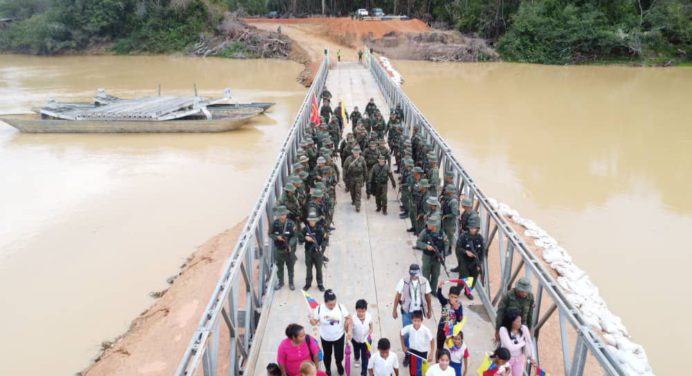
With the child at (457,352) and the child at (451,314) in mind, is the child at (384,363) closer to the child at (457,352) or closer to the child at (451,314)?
the child at (457,352)

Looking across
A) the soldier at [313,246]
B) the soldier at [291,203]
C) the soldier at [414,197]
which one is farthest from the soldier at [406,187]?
the soldier at [313,246]

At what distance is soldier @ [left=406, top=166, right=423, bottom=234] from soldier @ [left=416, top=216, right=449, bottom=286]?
1.65 meters

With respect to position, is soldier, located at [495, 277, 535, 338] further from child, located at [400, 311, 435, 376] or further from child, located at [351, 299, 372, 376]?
child, located at [351, 299, 372, 376]

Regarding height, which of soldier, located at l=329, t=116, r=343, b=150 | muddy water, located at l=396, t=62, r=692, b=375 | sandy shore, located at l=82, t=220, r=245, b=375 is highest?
soldier, located at l=329, t=116, r=343, b=150

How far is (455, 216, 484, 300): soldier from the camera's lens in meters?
5.70

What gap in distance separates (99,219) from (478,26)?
128 feet

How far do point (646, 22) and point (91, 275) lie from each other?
40.6m

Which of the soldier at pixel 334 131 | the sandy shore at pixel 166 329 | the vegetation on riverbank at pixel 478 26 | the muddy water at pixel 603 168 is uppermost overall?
the vegetation on riverbank at pixel 478 26

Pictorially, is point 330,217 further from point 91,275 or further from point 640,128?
point 640,128

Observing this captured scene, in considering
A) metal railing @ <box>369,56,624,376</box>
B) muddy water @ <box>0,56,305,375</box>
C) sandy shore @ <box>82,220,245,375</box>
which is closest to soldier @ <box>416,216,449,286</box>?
metal railing @ <box>369,56,624,376</box>

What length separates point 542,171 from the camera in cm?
1452

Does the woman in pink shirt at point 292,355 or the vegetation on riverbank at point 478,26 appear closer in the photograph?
the woman in pink shirt at point 292,355

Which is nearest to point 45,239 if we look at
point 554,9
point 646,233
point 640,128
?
point 646,233

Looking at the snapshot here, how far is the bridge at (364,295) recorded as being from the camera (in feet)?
13.4
